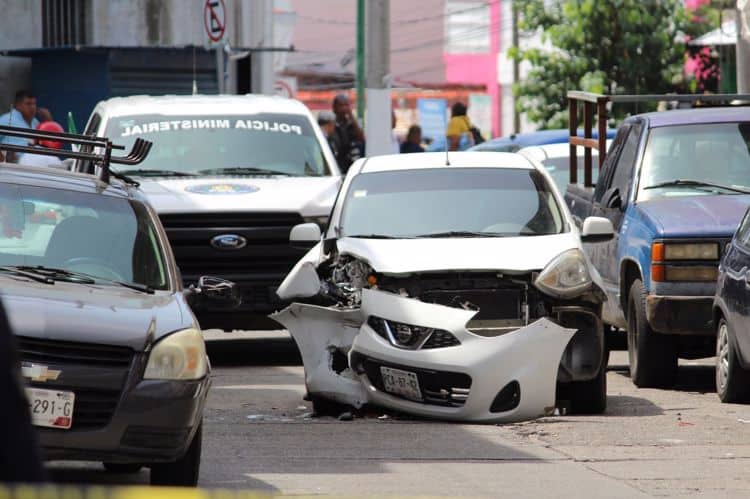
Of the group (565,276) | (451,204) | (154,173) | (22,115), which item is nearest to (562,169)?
(154,173)

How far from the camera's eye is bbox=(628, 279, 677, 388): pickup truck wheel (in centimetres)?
1184

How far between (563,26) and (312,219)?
68.5 feet

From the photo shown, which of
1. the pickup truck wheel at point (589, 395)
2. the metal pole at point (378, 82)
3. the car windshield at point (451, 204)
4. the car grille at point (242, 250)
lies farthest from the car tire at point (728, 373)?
the metal pole at point (378, 82)

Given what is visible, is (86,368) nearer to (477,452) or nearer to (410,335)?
(477,452)

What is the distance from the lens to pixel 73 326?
709 cm

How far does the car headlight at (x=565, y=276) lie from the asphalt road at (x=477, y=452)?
0.76 m

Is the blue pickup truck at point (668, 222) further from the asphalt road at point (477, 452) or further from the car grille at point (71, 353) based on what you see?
the car grille at point (71, 353)

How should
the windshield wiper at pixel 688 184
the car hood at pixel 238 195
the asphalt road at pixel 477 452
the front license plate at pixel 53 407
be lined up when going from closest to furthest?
the front license plate at pixel 53 407 → the asphalt road at pixel 477 452 → the windshield wiper at pixel 688 184 → the car hood at pixel 238 195

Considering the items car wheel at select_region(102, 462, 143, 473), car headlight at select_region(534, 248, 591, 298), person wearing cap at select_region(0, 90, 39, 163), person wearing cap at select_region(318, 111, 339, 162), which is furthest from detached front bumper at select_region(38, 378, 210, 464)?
person wearing cap at select_region(318, 111, 339, 162)

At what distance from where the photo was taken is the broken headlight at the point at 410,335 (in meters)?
9.92

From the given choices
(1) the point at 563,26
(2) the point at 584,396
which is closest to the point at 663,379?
(2) the point at 584,396

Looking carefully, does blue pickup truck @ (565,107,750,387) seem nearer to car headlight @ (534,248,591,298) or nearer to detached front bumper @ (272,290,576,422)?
car headlight @ (534,248,591,298)

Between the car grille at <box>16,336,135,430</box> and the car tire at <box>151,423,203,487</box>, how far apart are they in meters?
0.57

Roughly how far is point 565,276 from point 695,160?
272cm
